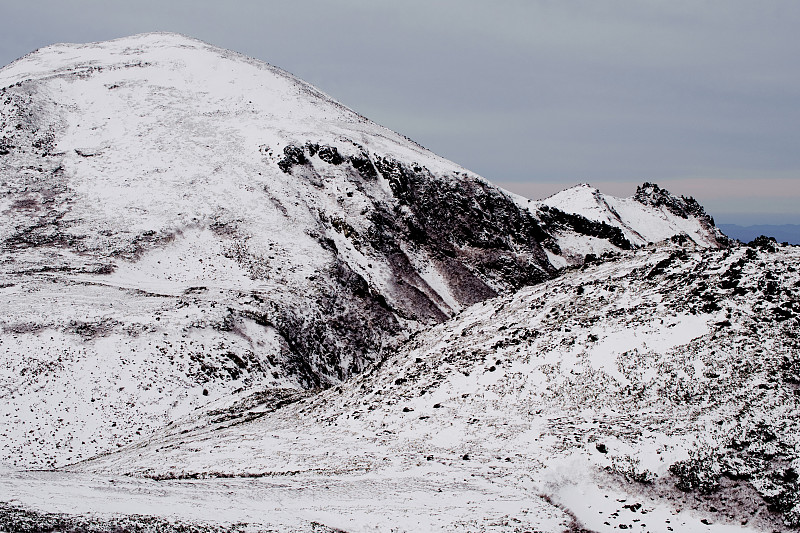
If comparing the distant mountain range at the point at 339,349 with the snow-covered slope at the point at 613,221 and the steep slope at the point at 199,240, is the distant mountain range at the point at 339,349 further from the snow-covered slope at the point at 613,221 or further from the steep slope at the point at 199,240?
the snow-covered slope at the point at 613,221

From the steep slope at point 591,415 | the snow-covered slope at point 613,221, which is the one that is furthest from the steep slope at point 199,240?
the steep slope at point 591,415

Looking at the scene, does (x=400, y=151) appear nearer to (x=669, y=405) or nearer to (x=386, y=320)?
(x=386, y=320)

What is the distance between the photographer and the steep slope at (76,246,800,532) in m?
15.7

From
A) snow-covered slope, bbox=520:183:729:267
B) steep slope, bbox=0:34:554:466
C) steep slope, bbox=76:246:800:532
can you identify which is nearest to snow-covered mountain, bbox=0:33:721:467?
steep slope, bbox=0:34:554:466

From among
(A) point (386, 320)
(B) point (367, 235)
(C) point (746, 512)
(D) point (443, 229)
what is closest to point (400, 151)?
(D) point (443, 229)

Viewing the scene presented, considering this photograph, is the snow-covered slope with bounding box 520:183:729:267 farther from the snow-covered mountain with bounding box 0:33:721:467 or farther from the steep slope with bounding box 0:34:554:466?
the steep slope with bounding box 0:34:554:466

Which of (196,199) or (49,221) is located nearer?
(49,221)

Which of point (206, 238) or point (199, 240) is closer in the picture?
point (199, 240)

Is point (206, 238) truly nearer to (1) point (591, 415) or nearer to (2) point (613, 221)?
(1) point (591, 415)

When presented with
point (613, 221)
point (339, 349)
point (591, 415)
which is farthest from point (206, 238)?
point (613, 221)

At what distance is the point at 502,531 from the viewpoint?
13734 mm

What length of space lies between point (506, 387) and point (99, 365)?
71.2 ft

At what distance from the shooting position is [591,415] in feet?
64.6

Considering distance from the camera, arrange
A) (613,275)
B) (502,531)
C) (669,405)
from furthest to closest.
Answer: (613,275)
(669,405)
(502,531)
